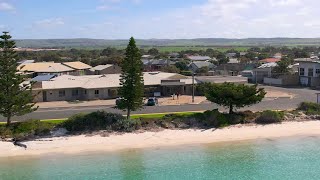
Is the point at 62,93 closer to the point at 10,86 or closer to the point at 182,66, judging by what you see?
the point at 10,86

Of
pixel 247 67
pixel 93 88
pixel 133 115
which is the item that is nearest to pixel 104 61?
pixel 247 67

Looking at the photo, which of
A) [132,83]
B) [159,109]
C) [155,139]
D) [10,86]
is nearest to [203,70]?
[159,109]

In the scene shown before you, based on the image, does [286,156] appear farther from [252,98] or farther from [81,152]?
[81,152]

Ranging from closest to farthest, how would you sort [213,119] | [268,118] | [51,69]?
[213,119] → [268,118] → [51,69]

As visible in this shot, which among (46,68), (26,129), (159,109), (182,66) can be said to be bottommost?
(26,129)

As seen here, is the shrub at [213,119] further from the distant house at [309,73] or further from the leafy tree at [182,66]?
the leafy tree at [182,66]

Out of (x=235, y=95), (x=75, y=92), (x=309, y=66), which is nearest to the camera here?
(x=235, y=95)

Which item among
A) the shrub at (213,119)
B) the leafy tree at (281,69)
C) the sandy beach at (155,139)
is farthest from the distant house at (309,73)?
the shrub at (213,119)

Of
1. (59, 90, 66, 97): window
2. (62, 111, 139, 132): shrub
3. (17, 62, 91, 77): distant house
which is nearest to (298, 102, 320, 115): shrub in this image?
(62, 111, 139, 132): shrub
